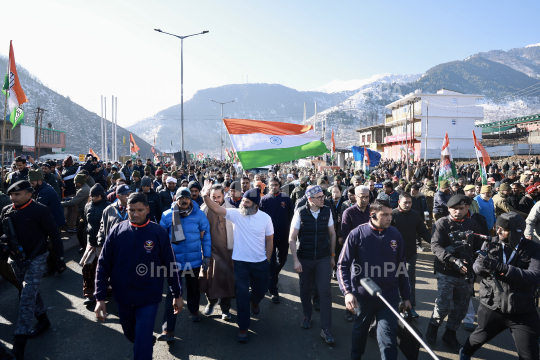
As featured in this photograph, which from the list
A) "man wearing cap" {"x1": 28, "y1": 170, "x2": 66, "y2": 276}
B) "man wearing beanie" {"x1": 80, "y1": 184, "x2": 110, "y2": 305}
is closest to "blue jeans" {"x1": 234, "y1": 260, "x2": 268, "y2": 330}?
"man wearing beanie" {"x1": 80, "y1": 184, "x2": 110, "y2": 305}

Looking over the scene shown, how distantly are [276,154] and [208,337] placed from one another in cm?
321

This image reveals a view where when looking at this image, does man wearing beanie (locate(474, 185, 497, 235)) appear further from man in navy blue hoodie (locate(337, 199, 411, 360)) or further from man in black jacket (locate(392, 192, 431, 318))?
man in navy blue hoodie (locate(337, 199, 411, 360))

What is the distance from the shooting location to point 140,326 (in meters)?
3.17

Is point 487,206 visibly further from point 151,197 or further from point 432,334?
point 151,197

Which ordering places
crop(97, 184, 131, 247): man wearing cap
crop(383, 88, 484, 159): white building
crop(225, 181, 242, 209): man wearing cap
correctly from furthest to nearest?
crop(383, 88, 484, 159): white building, crop(225, 181, 242, 209): man wearing cap, crop(97, 184, 131, 247): man wearing cap

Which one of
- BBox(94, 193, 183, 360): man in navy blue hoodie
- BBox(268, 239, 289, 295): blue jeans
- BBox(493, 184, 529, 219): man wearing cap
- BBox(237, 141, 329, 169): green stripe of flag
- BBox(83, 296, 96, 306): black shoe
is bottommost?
BBox(83, 296, 96, 306): black shoe

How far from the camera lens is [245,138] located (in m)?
6.00

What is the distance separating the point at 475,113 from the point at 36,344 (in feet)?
224

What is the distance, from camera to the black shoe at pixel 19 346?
3620 millimetres

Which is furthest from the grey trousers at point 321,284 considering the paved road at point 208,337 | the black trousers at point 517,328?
the black trousers at point 517,328

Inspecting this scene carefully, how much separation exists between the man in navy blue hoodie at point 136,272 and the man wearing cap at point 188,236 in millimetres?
909

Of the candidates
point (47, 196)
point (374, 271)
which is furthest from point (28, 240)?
point (374, 271)

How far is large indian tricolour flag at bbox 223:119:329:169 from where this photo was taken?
5.88 m

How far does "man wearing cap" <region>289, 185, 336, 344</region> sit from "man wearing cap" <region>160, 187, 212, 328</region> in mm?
1200
